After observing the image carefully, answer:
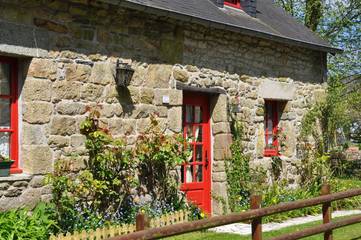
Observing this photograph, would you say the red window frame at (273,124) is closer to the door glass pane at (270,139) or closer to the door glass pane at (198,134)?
the door glass pane at (270,139)

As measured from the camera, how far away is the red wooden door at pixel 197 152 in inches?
366

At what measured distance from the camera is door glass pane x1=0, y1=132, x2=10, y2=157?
650 cm

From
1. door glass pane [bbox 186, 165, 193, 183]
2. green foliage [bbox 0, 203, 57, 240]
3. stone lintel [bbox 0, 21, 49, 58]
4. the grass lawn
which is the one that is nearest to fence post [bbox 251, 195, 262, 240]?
the grass lawn

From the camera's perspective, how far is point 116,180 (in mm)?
7344

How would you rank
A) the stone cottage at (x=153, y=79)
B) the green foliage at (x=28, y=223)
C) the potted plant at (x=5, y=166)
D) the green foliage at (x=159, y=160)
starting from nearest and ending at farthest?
the green foliage at (x=28, y=223) → the potted plant at (x=5, y=166) → the stone cottage at (x=153, y=79) → the green foliage at (x=159, y=160)

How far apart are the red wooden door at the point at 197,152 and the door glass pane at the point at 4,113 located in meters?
3.45

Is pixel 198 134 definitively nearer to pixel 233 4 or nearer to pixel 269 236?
pixel 269 236

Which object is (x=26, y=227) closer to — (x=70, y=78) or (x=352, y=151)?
(x=70, y=78)

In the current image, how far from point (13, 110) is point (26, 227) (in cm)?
150

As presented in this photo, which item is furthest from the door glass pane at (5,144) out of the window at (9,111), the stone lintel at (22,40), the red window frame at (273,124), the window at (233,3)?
the red window frame at (273,124)

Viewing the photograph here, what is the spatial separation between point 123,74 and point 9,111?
69.7 inches

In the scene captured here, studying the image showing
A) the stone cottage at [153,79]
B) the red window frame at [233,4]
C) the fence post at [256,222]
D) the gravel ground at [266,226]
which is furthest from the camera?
the red window frame at [233,4]

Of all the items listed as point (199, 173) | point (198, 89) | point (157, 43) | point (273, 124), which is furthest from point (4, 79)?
point (273, 124)

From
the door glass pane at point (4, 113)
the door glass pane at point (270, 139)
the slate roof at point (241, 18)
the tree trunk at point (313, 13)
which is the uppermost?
the tree trunk at point (313, 13)
